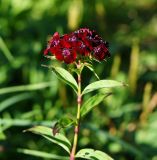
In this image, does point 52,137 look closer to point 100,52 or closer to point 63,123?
point 63,123

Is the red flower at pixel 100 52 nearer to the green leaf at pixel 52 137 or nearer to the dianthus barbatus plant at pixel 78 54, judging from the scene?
the dianthus barbatus plant at pixel 78 54

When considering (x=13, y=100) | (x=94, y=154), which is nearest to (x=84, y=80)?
(x=13, y=100)

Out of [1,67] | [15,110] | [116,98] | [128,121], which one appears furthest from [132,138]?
[1,67]

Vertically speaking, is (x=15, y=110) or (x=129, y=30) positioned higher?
(x=129, y=30)

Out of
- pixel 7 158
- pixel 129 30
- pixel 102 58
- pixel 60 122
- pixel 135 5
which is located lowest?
pixel 7 158

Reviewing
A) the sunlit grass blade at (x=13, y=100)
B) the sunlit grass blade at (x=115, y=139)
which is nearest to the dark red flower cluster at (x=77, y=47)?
the sunlit grass blade at (x=115, y=139)

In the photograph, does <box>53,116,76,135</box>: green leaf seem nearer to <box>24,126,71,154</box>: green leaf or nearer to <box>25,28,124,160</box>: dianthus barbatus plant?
<box>25,28,124,160</box>: dianthus barbatus plant

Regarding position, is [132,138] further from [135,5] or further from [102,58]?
[135,5]
